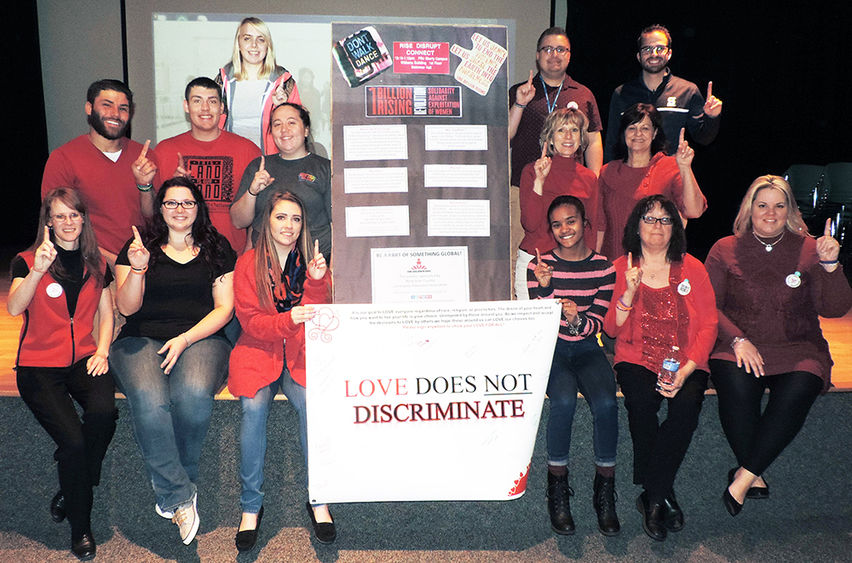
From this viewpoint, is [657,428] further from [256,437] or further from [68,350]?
[68,350]

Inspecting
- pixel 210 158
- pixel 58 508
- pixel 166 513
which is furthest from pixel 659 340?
pixel 58 508

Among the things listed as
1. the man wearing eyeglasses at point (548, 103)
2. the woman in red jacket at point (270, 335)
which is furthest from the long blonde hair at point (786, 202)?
the woman in red jacket at point (270, 335)

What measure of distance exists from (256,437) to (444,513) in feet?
2.71

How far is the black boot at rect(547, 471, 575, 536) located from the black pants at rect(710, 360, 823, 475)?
689mm

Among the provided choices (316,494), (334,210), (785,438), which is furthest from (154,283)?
(785,438)

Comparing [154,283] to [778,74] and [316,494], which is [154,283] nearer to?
[316,494]

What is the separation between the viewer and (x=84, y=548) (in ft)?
8.11

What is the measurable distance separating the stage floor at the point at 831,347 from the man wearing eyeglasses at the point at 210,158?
0.87m

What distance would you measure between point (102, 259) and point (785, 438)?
2779 mm

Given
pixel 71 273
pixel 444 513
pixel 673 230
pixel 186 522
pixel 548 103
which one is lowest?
pixel 444 513

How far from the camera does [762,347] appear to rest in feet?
9.06

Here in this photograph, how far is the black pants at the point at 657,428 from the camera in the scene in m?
2.57

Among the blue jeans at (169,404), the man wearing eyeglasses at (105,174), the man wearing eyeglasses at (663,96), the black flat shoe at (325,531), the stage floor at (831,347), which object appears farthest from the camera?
the man wearing eyeglasses at (663,96)

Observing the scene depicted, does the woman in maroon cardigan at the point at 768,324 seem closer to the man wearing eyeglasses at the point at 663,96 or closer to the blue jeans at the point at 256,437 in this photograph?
the man wearing eyeglasses at the point at 663,96
